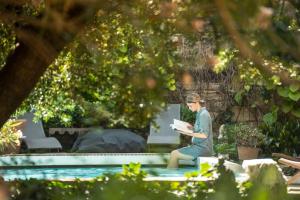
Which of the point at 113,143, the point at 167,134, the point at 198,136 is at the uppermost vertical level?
the point at 198,136

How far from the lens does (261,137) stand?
16156 millimetres

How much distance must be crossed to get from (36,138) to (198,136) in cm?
596

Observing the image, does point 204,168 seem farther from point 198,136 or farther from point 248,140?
point 248,140

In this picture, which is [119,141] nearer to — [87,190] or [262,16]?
[87,190]

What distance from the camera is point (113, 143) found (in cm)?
1767

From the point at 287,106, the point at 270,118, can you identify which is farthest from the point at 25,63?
the point at 270,118

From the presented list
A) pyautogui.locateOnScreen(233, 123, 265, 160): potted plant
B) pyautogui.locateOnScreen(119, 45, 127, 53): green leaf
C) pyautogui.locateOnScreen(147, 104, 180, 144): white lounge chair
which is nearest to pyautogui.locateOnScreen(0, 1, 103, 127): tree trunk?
pyautogui.locateOnScreen(119, 45, 127, 53): green leaf

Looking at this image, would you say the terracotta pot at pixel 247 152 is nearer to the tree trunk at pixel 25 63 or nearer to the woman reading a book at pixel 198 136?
the woman reading a book at pixel 198 136

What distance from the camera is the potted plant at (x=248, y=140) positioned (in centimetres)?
1575

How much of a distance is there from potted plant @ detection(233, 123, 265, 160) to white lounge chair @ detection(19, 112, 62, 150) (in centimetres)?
451

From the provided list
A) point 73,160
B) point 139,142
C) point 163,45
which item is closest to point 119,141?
point 139,142

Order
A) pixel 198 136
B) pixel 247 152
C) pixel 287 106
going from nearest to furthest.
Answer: pixel 287 106, pixel 198 136, pixel 247 152

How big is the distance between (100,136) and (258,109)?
4071 mm

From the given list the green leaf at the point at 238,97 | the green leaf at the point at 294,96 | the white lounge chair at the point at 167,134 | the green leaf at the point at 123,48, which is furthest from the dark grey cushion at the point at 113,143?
the green leaf at the point at 123,48
